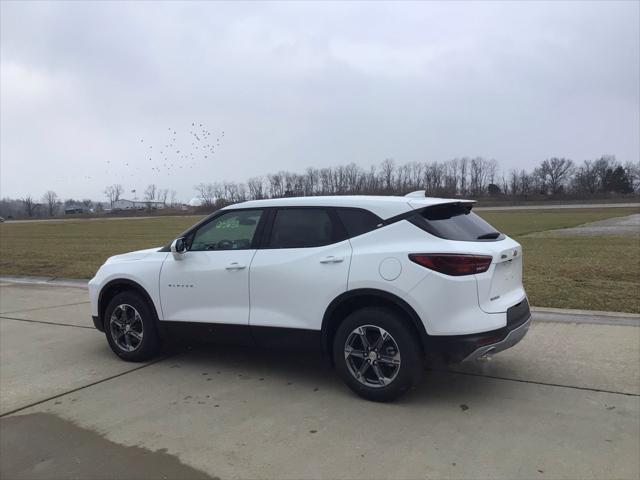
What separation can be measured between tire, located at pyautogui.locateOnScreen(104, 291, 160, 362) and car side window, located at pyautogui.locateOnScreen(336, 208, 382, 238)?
92.1 inches

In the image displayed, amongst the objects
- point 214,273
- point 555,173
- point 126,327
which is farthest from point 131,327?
point 555,173

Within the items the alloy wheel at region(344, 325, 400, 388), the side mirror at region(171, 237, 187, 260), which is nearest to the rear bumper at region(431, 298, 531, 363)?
the alloy wheel at region(344, 325, 400, 388)

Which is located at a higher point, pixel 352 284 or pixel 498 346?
pixel 352 284

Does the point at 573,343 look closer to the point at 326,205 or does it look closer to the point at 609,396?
the point at 609,396

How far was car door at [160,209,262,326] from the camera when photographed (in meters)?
4.94

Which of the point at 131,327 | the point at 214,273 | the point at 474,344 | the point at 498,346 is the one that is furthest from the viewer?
the point at 131,327

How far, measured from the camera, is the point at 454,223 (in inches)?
176

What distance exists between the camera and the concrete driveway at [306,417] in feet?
11.1

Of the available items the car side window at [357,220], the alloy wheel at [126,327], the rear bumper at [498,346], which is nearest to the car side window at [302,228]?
the car side window at [357,220]

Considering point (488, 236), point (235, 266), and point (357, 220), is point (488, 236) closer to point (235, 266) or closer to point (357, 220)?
point (357, 220)

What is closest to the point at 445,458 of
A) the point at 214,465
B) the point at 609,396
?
the point at 214,465

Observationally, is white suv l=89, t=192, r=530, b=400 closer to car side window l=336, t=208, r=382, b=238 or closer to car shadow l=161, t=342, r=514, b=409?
car side window l=336, t=208, r=382, b=238

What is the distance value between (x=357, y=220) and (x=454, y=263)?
937mm

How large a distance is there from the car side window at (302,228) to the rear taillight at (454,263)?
90cm
